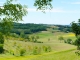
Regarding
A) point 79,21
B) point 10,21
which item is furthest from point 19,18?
point 79,21

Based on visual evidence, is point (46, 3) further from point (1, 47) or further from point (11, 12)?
point (1, 47)

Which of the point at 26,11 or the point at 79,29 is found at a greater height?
the point at 26,11

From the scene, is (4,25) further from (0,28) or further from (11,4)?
(11,4)

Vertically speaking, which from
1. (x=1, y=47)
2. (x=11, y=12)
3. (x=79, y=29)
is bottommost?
(x=1, y=47)

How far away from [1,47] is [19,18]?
73379 millimetres

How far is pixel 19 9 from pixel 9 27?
1.64 meters

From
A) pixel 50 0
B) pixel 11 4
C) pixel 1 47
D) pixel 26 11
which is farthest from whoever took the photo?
pixel 1 47

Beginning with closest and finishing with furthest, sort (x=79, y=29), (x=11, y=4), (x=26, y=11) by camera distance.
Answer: (x=79, y=29) < (x=11, y=4) < (x=26, y=11)

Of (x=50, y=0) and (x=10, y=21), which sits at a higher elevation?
(x=50, y=0)

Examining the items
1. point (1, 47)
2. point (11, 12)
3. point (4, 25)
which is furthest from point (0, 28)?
point (1, 47)

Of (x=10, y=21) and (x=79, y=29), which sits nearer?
(x=79, y=29)

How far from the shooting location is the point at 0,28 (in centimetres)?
1631

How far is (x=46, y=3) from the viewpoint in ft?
36.9

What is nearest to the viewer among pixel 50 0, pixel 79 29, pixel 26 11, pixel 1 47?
pixel 50 0
